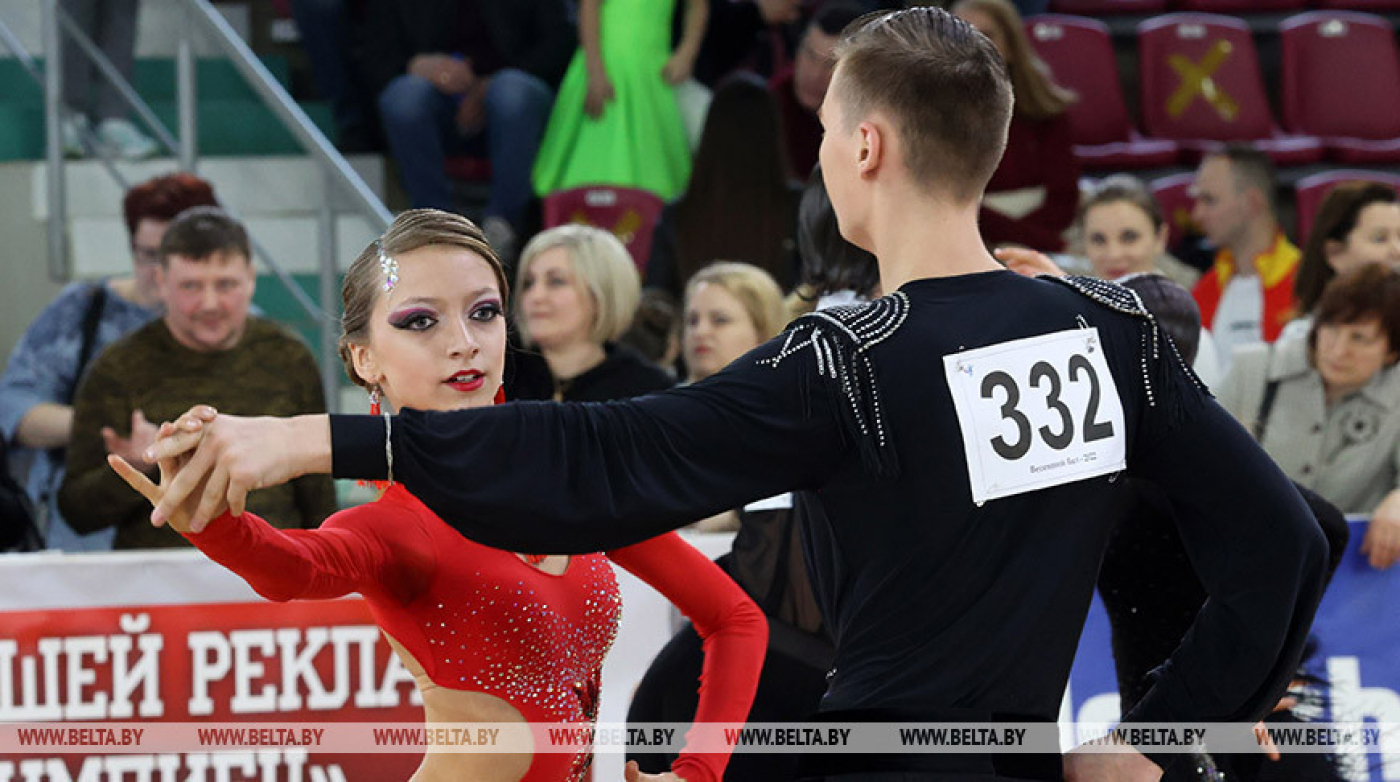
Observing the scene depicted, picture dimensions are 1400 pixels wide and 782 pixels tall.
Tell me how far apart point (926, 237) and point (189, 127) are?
14.9 ft

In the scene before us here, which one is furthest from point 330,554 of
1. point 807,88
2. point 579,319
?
point 807,88

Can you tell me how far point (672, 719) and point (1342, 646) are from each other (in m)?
1.79

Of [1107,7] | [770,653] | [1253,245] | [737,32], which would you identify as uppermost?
[1107,7]

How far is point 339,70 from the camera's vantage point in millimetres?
7520

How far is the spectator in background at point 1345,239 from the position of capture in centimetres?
571

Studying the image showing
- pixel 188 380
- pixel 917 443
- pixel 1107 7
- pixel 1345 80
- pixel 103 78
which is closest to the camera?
pixel 917 443

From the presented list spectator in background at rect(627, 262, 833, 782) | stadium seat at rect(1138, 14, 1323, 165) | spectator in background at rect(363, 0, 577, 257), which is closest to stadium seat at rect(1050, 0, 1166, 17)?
stadium seat at rect(1138, 14, 1323, 165)

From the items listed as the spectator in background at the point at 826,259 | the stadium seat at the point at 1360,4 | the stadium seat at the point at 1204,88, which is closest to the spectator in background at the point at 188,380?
the spectator in background at the point at 826,259

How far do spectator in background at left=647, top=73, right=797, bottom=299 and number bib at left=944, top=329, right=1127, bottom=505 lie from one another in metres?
4.39

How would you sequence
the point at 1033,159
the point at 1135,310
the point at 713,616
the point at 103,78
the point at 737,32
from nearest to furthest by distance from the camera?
the point at 1135,310, the point at 713,616, the point at 103,78, the point at 1033,159, the point at 737,32

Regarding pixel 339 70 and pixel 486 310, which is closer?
pixel 486 310

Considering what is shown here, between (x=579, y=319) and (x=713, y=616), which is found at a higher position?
(x=579, y=319)

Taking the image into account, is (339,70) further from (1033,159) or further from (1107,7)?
(1107,7)

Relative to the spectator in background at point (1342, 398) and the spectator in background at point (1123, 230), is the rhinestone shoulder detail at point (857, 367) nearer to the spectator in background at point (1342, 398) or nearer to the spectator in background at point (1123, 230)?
the spectator in background at point (1342, 398)
